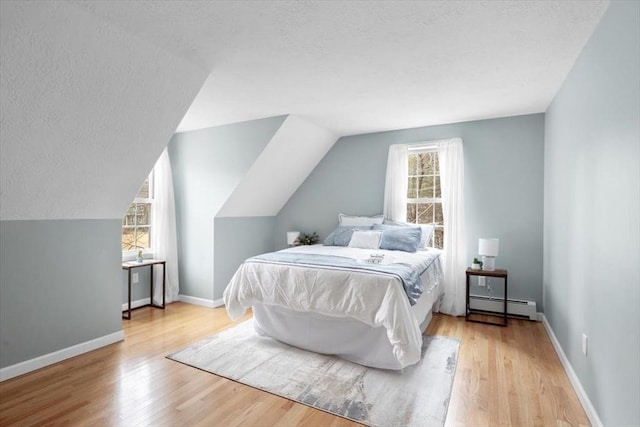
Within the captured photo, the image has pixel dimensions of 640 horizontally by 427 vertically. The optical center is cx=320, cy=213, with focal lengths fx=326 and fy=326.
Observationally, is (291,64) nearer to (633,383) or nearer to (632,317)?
(632,317)

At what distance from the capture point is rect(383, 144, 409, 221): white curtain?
4492 mm

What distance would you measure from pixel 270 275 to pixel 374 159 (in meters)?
2.58

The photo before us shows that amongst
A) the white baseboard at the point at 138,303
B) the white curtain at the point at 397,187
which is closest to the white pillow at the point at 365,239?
the white curtain at the point at 397,187

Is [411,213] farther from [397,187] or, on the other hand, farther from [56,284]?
[56,284]

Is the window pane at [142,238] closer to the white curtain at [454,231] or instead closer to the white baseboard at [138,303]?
the white baseboard at [138,303]

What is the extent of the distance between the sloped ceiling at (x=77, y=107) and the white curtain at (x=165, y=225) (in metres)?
1.42

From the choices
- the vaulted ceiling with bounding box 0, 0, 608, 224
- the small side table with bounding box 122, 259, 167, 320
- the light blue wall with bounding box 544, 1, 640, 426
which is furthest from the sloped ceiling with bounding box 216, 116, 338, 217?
the light blue wall with bounding box 544, 1, 640, 426

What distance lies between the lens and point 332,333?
2.81 meters

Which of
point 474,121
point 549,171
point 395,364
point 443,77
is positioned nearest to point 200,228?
point 395,364

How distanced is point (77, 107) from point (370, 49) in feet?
6.85

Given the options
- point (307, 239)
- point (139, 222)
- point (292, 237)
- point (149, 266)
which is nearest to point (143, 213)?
point (139, 222)

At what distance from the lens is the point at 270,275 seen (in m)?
2.96

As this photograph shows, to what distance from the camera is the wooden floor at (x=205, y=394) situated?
1990 mm

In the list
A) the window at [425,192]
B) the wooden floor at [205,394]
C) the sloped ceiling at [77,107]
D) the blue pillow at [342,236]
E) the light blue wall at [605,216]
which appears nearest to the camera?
the light blue wall at [605,216]
